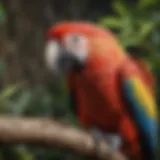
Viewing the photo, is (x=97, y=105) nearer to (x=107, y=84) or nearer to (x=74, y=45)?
(x=107, y=84)

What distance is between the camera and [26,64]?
2668mm

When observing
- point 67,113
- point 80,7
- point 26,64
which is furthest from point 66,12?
point 67,113

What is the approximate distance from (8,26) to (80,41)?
0.94 meters

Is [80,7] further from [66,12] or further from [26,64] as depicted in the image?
[26,64]

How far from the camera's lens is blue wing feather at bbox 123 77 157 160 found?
1.78 m

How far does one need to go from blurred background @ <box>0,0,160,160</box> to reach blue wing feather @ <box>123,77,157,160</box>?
187 mm

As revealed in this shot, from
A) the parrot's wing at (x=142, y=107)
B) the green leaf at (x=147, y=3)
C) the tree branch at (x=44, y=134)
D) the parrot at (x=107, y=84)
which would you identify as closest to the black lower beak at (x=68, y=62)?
the parrot at (x=107, y=84)

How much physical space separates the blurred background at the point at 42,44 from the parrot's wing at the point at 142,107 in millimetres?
187

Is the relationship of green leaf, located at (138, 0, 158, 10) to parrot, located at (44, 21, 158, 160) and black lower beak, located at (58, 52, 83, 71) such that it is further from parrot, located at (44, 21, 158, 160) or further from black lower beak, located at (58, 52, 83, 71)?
black lower beak, located at (58, 52, 83, 71)

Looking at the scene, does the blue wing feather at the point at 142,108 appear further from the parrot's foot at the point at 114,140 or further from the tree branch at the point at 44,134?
the tree branch at the point at 44,134

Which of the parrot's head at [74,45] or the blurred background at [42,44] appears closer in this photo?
the parrot's head at [74,45]

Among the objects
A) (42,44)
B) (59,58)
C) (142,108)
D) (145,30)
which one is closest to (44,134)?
(59,58)

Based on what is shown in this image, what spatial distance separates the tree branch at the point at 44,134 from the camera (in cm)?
144

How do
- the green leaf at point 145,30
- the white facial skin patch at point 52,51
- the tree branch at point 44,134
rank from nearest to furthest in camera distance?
the tree branch at point 44,134 < the white facial skin patch at point 52,51 < the green leaf at point 145,30
